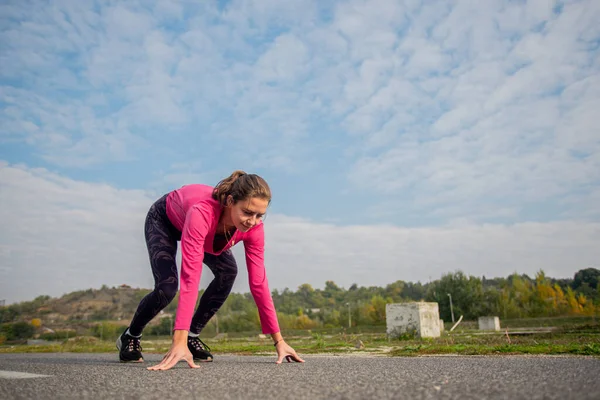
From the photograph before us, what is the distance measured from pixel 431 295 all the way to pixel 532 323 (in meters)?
20.9

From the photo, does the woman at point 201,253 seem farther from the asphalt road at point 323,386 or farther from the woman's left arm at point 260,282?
the asphalt road at point 323,386

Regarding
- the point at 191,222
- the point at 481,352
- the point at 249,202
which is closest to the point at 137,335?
the point at 191,222

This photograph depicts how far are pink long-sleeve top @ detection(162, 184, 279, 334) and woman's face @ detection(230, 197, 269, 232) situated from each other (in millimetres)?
203

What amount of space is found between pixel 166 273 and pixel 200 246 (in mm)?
806

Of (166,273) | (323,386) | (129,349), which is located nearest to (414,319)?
(129,349)

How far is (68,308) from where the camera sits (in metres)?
65.6

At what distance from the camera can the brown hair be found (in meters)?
3.27

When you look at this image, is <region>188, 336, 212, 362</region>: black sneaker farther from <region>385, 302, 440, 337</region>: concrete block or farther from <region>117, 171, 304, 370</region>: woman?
<region>385, 302, 440, 337</region>: concrete block

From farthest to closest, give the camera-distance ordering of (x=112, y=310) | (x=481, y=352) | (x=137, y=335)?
(x=112, y=310) < (x=481, y=352) < (x=137, y=335)

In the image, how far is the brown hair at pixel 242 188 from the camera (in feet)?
10.7

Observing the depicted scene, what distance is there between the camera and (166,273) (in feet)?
12.8

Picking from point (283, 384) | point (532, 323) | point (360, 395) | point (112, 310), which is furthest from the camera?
point (112, 310)

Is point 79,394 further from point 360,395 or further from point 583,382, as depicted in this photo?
point 583,382

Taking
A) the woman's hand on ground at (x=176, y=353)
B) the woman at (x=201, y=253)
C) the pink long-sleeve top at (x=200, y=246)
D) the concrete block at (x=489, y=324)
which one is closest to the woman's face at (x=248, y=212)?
the woman at (x=201, y=253)
